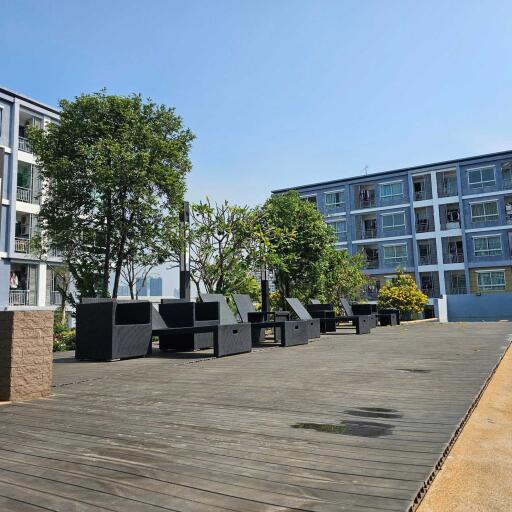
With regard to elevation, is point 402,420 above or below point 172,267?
below

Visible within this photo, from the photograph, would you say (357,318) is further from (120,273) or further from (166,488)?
(166,488)

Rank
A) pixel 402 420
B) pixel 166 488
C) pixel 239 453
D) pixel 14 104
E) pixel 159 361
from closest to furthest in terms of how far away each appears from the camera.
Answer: pixel 166 488 → pixel 239 453 → pixel 402 420 → pixel 159 361 → pixel 14 104

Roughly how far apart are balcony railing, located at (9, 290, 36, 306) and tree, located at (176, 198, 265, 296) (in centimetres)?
1467

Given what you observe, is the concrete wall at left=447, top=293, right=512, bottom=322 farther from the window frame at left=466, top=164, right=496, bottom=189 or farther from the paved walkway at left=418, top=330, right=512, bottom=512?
the paved walkway at left=418, top=330, right=512, bottom=512

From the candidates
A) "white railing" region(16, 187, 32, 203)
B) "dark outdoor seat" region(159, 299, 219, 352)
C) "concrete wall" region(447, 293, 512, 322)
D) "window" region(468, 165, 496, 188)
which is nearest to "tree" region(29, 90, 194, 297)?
"dark outdoor seat" region(159, 299, 219, 352)

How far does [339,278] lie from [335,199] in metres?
23.3

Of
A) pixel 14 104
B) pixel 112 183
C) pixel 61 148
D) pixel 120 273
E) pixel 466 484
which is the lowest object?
pixel 466 484

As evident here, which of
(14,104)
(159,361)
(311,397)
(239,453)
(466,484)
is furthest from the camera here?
(14,104)

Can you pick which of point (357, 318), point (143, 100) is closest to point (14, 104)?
point (143, 100)

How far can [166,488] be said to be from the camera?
2.08 metres

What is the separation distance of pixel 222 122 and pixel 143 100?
2.40 m

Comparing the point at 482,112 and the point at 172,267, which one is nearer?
the point at 482,112

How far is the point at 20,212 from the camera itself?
24.6 meters

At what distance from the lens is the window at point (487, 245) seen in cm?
3550
